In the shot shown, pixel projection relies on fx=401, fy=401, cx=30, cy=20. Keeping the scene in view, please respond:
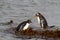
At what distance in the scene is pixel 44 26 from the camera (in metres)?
21.0

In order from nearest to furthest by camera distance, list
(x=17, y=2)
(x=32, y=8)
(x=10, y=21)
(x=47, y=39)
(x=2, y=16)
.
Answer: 1. (x=47, y=39)
2. (x=10, y=21)
3. (x=2, y=16)
4. (x=32, y=8)
5. (x=17, y=2)

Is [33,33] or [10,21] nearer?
[33,33]

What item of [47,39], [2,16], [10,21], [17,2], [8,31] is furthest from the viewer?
[17,2]

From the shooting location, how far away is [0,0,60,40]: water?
79.8ft

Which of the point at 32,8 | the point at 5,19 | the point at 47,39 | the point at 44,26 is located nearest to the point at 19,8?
the point at 32,8

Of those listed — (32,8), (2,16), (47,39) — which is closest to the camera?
(47,39)

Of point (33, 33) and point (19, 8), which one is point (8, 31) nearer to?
point (33, 33)

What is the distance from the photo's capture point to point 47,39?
19000 millimetres

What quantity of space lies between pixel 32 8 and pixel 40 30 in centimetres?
981

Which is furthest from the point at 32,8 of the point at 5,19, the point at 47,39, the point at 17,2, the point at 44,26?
the point at 47,39

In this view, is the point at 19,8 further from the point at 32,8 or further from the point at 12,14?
the point at 12,14

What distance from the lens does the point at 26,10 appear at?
94.7 ft

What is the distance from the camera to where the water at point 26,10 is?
24.3 m

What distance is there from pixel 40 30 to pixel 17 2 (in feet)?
41.8
